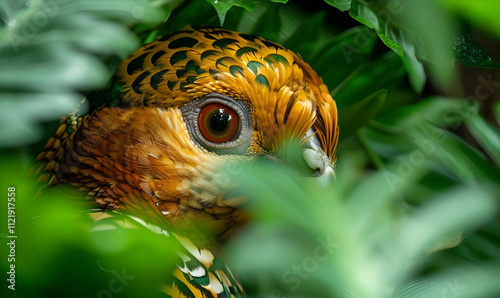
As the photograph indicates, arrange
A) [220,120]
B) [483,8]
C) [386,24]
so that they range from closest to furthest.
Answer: [483,8] → [220,120] → [386,24]

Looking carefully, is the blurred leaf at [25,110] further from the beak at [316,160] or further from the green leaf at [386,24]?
A: the green leaf at [386,24]

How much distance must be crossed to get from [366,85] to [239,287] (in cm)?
43

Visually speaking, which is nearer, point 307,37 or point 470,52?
point 470,52

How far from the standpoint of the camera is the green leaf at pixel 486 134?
2.65 feet

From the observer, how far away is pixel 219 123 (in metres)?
0.63

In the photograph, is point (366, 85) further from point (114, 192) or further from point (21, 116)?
point (21, 116)

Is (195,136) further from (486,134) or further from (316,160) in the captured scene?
(486,134)

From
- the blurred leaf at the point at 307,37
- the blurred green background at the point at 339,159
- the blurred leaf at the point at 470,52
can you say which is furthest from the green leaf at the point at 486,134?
the blurred leaf at the point at 307,37

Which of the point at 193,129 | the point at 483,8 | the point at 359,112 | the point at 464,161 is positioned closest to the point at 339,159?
the point at 359,112

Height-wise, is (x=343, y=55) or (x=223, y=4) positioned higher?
(x=223, y=4)

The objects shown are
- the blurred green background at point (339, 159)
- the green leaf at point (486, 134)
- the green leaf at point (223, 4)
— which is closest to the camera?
the blurred green background at point (339, 159)

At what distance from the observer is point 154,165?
64 cm

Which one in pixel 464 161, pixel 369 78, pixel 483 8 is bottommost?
pixel 464 161

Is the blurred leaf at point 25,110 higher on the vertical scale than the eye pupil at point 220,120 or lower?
higher
